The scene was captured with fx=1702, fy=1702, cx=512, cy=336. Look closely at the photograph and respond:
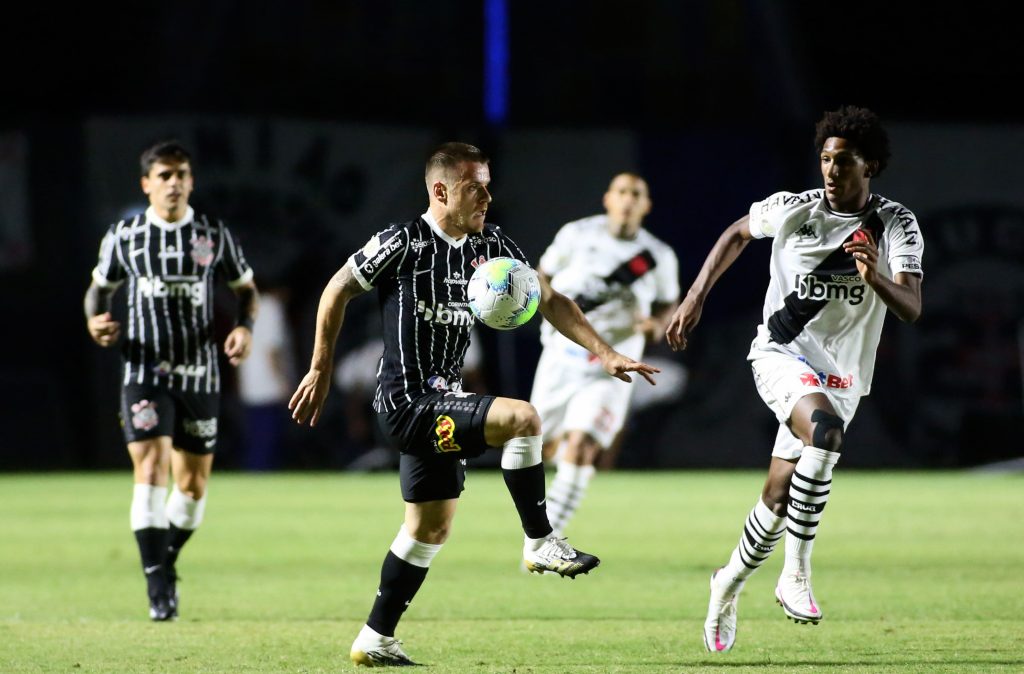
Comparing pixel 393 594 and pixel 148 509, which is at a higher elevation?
pixel 393 594

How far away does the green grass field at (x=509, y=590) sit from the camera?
6.86m

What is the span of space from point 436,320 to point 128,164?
12528 mm

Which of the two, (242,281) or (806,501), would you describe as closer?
(806,501)

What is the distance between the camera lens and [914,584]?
938cm

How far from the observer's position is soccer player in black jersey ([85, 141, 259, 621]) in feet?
27.5

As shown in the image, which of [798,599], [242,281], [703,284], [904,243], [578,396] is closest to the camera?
[798,599]

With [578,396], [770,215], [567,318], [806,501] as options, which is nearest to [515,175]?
[578,396]

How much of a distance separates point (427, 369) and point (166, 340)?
241 centimetres

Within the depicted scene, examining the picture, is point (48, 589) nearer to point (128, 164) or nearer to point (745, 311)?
point (128, 164)

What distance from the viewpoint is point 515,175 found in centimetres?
1927

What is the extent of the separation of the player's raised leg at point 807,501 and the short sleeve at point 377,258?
1811 mm

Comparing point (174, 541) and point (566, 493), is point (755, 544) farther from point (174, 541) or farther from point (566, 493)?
point (174, 541)

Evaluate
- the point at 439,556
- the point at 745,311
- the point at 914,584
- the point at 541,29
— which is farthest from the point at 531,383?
the point at 914,584

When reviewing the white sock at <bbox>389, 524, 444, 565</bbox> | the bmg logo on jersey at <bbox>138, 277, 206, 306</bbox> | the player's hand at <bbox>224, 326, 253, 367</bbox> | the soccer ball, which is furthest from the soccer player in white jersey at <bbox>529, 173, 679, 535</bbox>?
the soccer ball
